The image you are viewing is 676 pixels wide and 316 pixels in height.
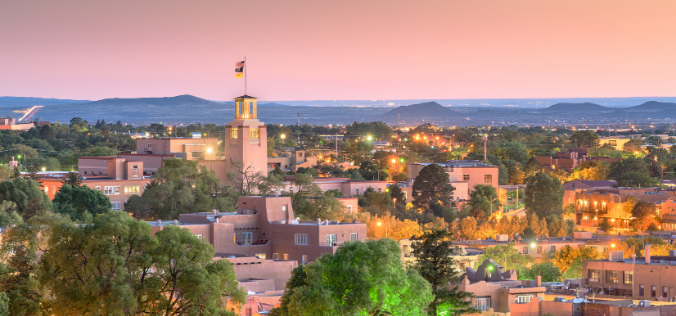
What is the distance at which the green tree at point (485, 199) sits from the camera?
314ft

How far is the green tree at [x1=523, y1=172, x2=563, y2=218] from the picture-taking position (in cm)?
9706

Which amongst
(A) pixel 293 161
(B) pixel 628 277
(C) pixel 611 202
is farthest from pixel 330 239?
(A) pixel 293 161

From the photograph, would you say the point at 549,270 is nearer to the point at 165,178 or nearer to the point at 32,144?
the point at 165,178

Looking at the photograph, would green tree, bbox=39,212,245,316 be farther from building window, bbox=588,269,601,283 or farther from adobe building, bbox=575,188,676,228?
adobe building, bbox=575,188,676,228

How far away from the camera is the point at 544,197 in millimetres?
97125

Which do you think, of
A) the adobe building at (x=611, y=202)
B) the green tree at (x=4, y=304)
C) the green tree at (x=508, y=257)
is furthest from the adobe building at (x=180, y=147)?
the green tree at (x=4, y=304)

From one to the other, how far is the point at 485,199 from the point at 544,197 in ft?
16.9

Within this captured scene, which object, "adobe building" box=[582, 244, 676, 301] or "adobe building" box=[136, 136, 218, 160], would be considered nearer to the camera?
"adobe building" box=[582, 244, 676, 301]

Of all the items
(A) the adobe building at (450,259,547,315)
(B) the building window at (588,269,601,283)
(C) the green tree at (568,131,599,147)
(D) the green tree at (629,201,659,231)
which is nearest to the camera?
(A) the adobe building at (450,259,547,315)

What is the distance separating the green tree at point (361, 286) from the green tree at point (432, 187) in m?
60.6

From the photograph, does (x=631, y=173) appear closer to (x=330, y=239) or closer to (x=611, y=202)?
(x=611, y=202)

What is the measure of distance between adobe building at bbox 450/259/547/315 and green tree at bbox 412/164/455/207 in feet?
135

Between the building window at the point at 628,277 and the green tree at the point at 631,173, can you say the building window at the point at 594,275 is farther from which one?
the green tree at the point at 631,173

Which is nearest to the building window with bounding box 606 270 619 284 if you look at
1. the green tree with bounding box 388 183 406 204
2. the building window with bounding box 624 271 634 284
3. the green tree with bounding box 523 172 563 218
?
the building window with bounding box 624 271 634 284
